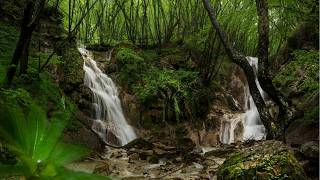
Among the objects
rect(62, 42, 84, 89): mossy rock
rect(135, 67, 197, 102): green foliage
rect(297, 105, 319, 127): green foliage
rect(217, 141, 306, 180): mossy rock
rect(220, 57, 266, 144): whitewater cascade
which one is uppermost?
rect(62, 42, 84, 89): mossy rock

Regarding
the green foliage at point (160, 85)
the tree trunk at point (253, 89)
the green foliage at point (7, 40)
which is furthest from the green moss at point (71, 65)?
the tree trunk at point (253, 89)

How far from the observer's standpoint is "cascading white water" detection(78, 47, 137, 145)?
1352cm

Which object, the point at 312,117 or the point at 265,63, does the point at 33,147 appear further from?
the point at 312,117

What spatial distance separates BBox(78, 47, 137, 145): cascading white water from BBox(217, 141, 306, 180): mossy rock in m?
7.56

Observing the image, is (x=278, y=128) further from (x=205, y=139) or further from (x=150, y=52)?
(x=150, y=52)

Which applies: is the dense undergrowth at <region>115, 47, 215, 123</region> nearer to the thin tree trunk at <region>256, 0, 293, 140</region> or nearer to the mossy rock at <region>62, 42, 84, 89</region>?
the mossy rock at <region>62, 42, 84, 89</region>

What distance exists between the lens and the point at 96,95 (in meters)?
14.5

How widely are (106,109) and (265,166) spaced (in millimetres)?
9387

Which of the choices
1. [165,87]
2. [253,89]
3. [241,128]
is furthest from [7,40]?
[241,128]

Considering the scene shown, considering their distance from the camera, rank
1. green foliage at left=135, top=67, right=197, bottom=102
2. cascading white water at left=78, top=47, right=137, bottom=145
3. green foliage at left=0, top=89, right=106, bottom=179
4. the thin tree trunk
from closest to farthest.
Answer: green foliage at left=0, top=89, right=106, bottom=179 < the thin tree trunk < cascading white water at left=78, top=47, right=137, bottom=145 < green foliage at left=135, top=67, right=197, bottom=102

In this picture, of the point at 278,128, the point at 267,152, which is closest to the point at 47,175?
the point at 267,152

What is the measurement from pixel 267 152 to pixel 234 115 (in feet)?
35.4

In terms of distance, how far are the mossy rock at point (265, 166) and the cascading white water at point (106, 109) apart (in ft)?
24.8

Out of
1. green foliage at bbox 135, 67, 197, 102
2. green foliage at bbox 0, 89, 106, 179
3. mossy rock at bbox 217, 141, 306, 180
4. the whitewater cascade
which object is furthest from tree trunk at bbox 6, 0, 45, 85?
the whitewater cascade
